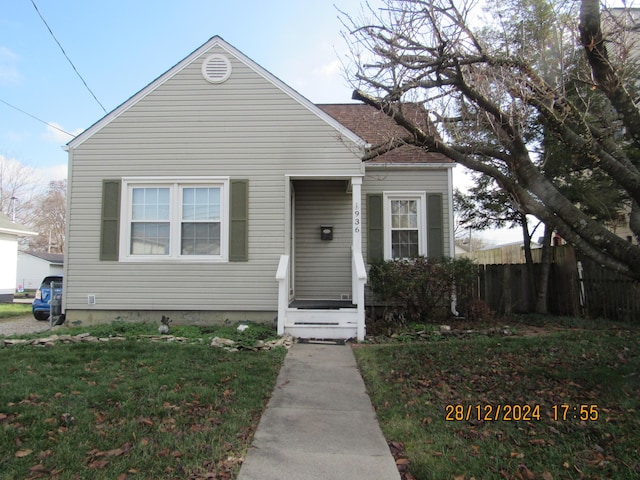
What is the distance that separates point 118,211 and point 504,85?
285 inches

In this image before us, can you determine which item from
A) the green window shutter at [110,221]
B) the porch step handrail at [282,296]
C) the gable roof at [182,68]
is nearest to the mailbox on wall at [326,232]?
the porch step handrail at [282,296]

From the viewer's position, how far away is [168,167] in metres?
8.50

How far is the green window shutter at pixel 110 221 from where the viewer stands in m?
8.40

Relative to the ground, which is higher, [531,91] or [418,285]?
[531,91]

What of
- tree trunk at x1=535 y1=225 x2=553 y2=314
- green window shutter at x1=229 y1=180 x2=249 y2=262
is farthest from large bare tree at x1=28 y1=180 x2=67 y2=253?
tree trunk at x1=535 y1=225 x2=553 y2=314

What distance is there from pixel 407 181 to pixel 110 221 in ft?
20.9

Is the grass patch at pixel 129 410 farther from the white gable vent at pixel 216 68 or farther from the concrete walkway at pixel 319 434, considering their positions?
the white gable vent at pixel 216 68

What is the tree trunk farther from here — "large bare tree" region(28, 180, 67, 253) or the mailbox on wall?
"large bare tree" region(28, 180, 67, 253)

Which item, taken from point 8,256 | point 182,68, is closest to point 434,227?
point 182,68

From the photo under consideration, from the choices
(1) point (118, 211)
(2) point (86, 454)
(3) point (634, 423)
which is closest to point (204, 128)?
(1) point (118, 211)

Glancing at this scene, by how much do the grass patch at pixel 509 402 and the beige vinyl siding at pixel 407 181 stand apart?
3774 mm

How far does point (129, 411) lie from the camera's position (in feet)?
12.4

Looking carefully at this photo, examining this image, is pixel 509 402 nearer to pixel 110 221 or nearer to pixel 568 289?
pixel 568 289

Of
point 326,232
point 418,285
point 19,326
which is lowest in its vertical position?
point 19,326
